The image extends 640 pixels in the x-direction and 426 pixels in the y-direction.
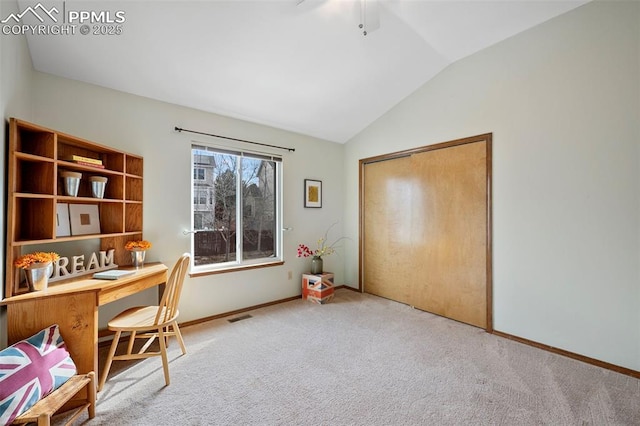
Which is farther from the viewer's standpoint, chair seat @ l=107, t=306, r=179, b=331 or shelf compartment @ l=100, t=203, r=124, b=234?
shelf compartment @ l=100, t=203, r=124, b=234

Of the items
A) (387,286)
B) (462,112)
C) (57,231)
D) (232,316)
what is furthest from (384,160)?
(57,231)

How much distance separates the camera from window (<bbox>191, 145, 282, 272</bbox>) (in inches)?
127

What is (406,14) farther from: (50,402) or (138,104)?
(50,402)

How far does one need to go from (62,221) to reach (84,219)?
21 cm

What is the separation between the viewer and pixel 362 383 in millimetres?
2031

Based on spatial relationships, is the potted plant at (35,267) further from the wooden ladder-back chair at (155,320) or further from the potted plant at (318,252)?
the potted plant at (318,252)

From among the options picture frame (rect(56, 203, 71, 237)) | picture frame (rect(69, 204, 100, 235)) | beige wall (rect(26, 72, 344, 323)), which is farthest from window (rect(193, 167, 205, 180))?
picture frame (rect(56, 203, 71, 237))

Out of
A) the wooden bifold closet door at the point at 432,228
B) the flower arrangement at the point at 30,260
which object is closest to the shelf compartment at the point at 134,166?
the flower arrangement at the point at 30,260

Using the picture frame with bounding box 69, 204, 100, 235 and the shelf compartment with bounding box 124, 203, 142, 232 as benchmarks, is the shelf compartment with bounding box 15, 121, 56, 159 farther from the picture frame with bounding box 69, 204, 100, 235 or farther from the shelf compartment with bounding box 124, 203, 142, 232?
the shelf compartment with bounding box 124, 203, 142, 232

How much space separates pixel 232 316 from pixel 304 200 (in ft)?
5.82

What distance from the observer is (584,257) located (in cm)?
236

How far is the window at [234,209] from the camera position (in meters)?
3.22

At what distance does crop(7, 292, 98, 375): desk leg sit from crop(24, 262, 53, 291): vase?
13cm

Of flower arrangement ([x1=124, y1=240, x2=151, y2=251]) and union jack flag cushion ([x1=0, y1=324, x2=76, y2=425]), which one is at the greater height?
flower arrangement ([x1=124, y1=240, x2=151, y2=251])
